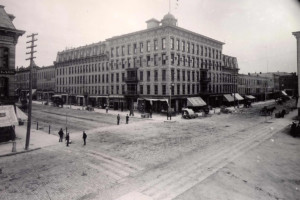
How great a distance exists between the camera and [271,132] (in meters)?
23.6

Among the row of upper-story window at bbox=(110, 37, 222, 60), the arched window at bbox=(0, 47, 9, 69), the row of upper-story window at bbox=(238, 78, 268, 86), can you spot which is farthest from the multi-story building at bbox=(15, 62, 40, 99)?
the row of upper-story window at bbox=(238, 78, 268, 86)

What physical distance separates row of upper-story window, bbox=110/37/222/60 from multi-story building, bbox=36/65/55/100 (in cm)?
3212

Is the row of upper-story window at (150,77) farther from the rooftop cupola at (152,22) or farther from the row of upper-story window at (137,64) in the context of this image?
the rooftop cupola at (152,22)

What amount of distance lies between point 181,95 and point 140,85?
862 centimetres

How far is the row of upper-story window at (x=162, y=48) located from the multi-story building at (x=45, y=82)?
1264 inches

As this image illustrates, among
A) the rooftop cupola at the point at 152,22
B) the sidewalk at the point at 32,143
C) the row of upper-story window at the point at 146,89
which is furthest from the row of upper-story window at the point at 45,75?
the sidewalk at the point at 32,143

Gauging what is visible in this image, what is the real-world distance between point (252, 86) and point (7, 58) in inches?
3045

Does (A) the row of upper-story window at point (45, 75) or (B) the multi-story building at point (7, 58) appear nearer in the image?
(B) the multi-story building at point (7, 58)

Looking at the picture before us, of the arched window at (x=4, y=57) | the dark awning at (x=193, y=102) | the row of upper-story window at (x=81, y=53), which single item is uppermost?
the row of upper-story window at (x=81, y=53)

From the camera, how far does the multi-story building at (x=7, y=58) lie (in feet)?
66.8

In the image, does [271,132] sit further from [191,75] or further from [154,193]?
[191,75]

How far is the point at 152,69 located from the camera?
134 feet

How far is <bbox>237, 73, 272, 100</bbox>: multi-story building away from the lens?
70.1 m

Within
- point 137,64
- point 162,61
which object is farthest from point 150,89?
point 137,64
